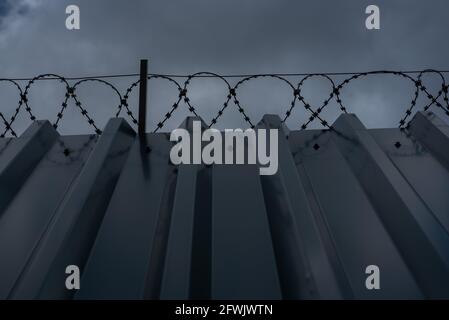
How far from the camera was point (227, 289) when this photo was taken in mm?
2236

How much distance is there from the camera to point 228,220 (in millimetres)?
2775

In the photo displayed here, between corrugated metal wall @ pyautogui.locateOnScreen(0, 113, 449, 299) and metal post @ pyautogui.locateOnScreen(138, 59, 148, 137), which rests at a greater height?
metal post @ pyautogui.locateOnScreen(138, 59, 148, 137)

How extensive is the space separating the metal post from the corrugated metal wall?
0.62 ft

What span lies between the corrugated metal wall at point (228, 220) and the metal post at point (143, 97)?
19cm

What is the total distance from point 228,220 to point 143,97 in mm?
2024

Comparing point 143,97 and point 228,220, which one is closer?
point 228,220

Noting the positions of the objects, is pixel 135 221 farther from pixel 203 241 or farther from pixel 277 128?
pixel 277 128

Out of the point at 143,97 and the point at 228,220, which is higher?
the point at 143,97

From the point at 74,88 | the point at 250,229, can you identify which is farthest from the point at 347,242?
the point at 74,88

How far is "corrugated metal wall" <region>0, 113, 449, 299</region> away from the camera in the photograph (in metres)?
2.34

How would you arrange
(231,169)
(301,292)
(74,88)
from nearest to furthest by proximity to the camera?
(301,292) < (231,169) < (74,88)

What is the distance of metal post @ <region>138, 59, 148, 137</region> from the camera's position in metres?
4.23

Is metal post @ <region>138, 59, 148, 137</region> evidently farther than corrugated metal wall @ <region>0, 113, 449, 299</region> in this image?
Yes
